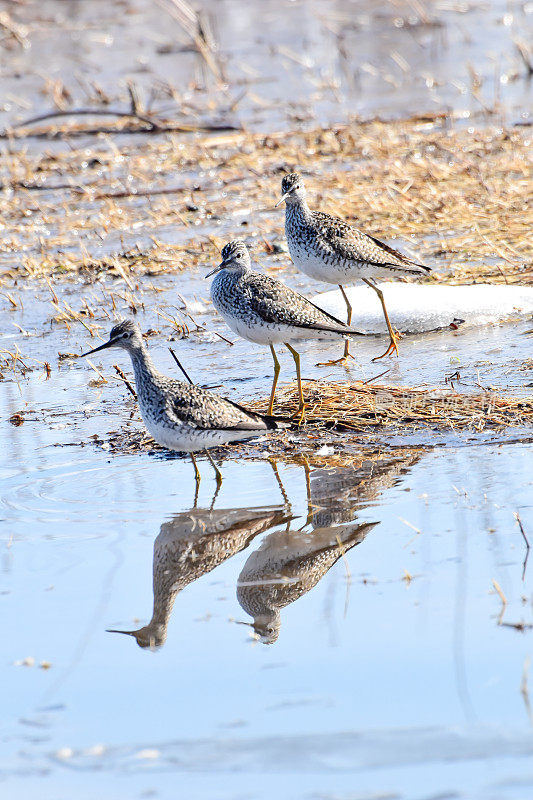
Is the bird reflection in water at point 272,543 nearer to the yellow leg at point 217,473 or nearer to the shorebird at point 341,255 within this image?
Answer: the yellow leg at point 217,473

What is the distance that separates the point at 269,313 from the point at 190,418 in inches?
46.7

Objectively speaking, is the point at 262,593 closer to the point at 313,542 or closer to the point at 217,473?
the point at 313,542

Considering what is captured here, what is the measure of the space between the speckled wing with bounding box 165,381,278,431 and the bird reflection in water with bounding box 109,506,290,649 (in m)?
0.53

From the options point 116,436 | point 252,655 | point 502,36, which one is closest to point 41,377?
point 116,436

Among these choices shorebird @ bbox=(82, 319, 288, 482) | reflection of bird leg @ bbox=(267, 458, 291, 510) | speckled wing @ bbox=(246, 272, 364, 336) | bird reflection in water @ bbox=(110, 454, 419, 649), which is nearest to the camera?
bird reflection in water @ bbox=(110, 454, 419, 649)

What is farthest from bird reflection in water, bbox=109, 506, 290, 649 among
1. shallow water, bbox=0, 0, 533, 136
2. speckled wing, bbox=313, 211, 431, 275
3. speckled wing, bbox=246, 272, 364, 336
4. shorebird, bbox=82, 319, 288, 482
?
shallow water, bbox=0, 0, 533, 136

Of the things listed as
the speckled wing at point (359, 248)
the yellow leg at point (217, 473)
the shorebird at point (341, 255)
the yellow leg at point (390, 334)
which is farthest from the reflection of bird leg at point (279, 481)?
the speckled wing at point (359, 248)

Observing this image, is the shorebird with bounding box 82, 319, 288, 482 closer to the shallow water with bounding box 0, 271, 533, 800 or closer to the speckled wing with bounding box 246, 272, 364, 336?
the shallow water with bounding box 0, 271, 533, 800

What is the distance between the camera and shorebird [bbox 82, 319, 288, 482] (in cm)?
579

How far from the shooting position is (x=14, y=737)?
11.9 ft

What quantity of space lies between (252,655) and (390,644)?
0.49m

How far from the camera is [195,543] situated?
5.11 m

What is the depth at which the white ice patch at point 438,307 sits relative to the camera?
27.3ft

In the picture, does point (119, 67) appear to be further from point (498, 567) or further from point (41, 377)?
point (498, 567)
